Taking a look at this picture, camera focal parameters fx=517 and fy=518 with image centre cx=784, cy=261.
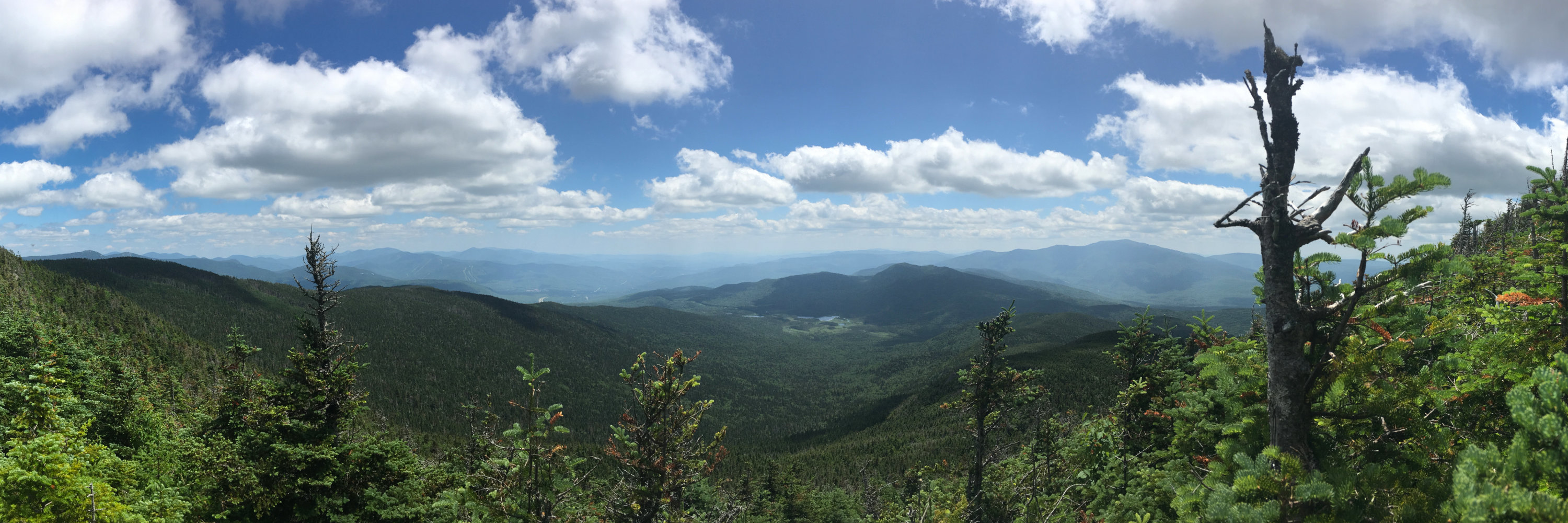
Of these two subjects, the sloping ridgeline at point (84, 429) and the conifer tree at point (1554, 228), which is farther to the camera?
the sloping ridgeline at point (84, 429)

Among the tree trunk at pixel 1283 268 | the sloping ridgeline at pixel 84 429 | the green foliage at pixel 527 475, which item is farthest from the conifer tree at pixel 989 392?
the sloping ridgeline at pixel 84 429

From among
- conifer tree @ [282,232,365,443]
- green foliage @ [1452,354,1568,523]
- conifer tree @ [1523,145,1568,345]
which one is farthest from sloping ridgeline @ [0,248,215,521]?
conifer tree @ [1523,145,1568,345]

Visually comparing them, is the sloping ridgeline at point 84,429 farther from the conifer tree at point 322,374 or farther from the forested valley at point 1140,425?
the conifer tree at point 322,374

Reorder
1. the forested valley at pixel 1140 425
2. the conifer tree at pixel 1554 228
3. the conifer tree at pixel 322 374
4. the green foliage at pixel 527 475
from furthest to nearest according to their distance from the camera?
the conifer tree at pixel 322 374 < the green foliage at pixel 527 475 < the conifer tree at pixel 1554 228 < the forested valley at pixel 1140 425

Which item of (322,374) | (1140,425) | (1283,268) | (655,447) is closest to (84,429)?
(322,374)

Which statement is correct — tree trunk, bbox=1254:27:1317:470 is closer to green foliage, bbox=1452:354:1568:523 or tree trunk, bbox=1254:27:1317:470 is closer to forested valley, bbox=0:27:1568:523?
forested valley, bbox=0:27:1568:523

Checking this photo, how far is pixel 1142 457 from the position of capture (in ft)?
54.3

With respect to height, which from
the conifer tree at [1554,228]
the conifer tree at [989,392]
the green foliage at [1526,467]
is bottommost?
the conifer tree at [989,392]

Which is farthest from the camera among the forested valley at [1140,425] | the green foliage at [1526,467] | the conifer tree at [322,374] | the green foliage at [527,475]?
the conifer tree at [322,374]

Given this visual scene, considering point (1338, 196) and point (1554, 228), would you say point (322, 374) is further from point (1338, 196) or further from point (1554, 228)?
point (1554, 228)

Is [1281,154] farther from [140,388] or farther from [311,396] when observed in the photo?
[140,388]

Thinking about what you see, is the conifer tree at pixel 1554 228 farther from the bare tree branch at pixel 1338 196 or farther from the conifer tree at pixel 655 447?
the conifer tree at pixel 655 447

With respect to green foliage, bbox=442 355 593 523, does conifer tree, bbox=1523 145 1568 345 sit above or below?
above

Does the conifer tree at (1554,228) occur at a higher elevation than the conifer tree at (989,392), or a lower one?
higher
